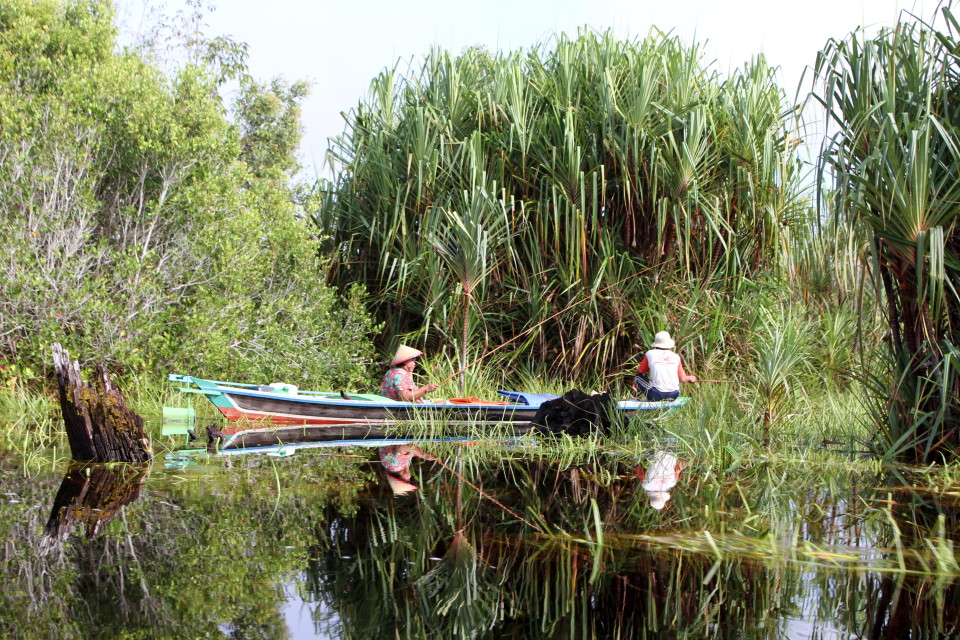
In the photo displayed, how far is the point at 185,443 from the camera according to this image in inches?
299

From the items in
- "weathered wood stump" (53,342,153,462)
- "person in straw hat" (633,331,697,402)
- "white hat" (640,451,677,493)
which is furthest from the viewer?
"person in straw hat" (633,331,697,402)

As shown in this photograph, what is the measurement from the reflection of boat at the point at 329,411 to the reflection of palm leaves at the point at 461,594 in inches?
191

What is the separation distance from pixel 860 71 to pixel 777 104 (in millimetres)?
5731

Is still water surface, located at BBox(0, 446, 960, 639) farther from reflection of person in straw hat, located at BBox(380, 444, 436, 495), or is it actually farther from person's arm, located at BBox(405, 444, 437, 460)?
person's arm, located at BBox(405, 444, 437, 460)

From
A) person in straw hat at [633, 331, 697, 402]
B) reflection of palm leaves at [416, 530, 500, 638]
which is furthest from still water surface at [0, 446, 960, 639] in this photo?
person in straw hat at [633, 331, 697, 402]

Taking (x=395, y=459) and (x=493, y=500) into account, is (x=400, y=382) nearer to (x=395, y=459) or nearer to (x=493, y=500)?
(x=395, y=459)

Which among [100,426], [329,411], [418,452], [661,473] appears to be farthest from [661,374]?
[100,426]

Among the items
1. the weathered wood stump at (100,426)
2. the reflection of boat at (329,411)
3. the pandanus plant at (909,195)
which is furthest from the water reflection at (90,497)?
the pandanus plant at (909,195)

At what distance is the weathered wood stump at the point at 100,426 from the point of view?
662 cm

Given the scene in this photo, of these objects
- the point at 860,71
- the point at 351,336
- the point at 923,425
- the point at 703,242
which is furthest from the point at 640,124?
the point at 923,425

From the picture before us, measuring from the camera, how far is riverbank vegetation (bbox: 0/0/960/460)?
33.0 ft

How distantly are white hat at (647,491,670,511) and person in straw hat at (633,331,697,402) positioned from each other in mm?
4147

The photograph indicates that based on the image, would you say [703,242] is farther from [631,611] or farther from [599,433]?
[631,611]

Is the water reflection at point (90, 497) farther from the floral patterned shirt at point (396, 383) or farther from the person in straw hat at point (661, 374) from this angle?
the person in straw hat at point (661, 374)
